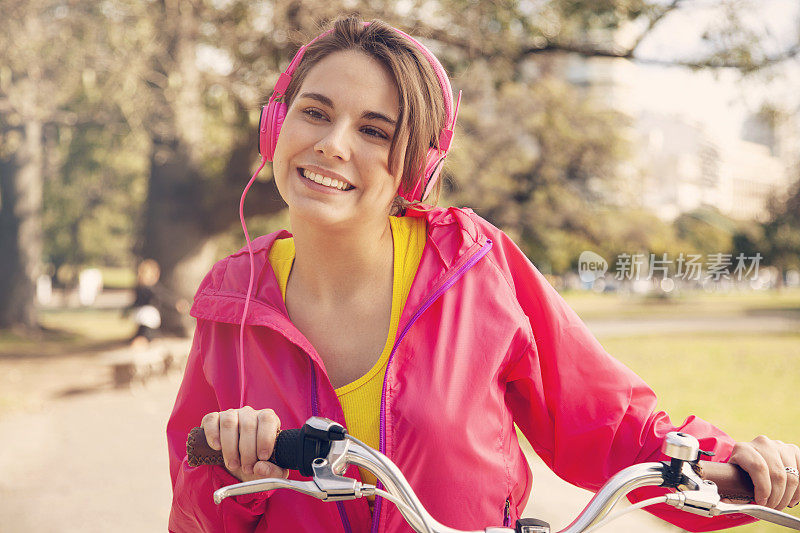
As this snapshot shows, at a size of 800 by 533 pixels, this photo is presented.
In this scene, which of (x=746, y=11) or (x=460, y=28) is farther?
(x=460, y=28)

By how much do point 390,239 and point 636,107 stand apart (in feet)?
111

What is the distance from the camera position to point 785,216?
24953mm

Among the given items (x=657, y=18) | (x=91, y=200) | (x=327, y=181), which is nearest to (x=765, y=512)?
(x=327, y=181)

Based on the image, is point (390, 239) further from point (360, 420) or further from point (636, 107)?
point (636, 107)

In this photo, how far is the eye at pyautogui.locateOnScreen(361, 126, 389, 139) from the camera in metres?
1.80

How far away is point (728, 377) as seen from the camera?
14859 mm

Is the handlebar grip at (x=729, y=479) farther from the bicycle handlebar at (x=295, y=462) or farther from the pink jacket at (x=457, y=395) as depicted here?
the pink jacket at (x=457, y=395)

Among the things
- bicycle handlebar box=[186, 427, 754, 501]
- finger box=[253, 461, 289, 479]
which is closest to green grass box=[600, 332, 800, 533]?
bicycle handlebar box=[186, 427, 754, 501]

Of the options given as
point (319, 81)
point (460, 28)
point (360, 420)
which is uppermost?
point (460, 28)

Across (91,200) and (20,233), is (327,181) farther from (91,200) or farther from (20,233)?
(91,200)

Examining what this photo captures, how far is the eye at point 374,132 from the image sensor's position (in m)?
1.80

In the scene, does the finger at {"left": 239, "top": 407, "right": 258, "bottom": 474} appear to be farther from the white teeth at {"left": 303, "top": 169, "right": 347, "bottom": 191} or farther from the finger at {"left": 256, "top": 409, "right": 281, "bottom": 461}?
the white teeth at {"left": 303, "top": 169, "right": 347, "bottom": 191}

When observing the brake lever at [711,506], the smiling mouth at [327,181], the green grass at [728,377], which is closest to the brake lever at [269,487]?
the brake lever at [711,506]

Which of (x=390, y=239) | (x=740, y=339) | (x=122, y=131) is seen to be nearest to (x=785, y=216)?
(x=740, y=339)
